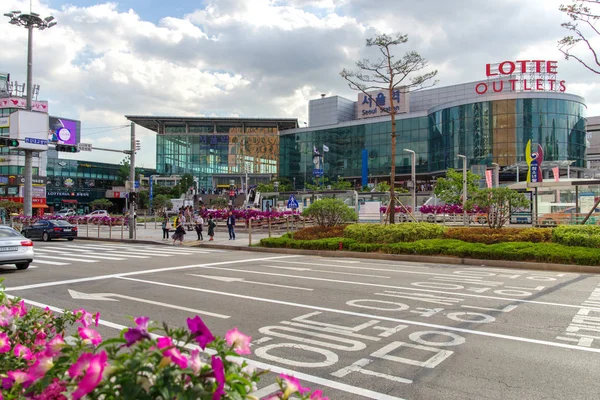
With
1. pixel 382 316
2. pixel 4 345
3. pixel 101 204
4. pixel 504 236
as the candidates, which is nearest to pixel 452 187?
pixel 504 236

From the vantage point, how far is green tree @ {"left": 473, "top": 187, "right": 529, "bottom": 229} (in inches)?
717

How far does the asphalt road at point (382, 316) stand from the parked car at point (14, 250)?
45 cm

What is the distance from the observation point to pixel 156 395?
177 cm

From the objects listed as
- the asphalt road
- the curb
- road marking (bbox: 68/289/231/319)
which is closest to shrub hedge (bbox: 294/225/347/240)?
the curb

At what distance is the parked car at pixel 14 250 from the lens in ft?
43.5

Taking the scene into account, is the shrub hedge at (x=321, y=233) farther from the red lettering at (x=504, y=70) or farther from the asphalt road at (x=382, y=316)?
the red lettering at (x=504, y=70)

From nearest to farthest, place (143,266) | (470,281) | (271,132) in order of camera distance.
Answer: (470,281)
(143,266)
(271,132)

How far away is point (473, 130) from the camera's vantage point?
64.8m

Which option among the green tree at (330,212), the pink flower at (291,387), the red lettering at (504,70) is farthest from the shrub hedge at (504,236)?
the red lettering at (504,70)

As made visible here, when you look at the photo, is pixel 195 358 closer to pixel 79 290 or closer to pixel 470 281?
pixel 79 290

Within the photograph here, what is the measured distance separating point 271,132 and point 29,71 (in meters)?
62.2

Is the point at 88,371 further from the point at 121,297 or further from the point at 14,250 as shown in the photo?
the point at 14,250

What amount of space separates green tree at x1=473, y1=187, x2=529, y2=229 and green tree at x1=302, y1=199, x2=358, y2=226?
5771 mm

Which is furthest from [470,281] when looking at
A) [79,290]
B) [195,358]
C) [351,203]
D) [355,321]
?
[351,203]
